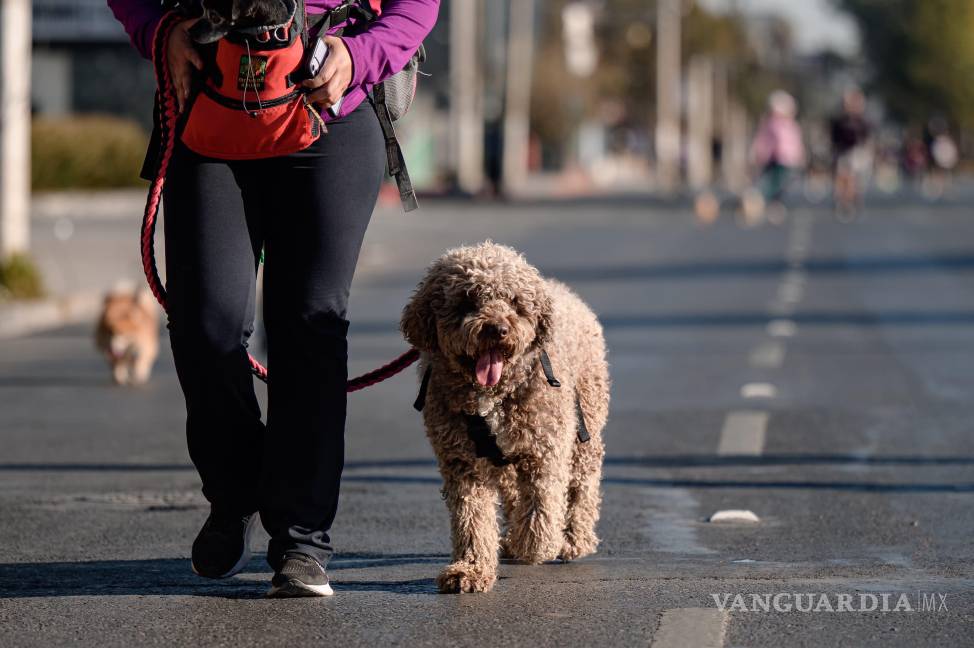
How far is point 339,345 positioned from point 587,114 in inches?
3114

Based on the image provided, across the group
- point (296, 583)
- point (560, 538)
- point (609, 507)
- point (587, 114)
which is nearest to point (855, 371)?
point (609, 507)

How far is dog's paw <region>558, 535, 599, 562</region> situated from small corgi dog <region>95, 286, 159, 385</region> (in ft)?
21.8

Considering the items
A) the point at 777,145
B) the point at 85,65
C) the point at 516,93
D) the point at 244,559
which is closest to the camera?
the point at 244,559

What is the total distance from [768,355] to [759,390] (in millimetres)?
2038

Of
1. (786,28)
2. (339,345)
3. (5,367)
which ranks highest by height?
(786,28)

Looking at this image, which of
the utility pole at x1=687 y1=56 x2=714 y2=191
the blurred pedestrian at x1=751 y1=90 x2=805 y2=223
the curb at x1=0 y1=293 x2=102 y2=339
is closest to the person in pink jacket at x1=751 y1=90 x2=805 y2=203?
the blurred pedestrian at x1=751 y1=90 x2=805 y2=223

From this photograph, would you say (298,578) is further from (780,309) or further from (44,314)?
(44,314)

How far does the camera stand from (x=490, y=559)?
17.2 feet

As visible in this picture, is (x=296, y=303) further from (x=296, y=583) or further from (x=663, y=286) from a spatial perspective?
(x=663, y=286)

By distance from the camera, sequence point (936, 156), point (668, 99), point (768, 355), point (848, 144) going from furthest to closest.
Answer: point (668, 99)
point (936, 156)
point (848, 144)
point (768, 355)

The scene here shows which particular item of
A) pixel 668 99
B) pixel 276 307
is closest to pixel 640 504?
pixel 276 307

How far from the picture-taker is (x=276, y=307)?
5.04 meters

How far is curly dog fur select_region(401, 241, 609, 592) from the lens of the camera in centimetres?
514

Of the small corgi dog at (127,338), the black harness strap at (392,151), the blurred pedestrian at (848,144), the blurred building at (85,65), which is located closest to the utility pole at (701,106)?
the blurred building at (85,65)
